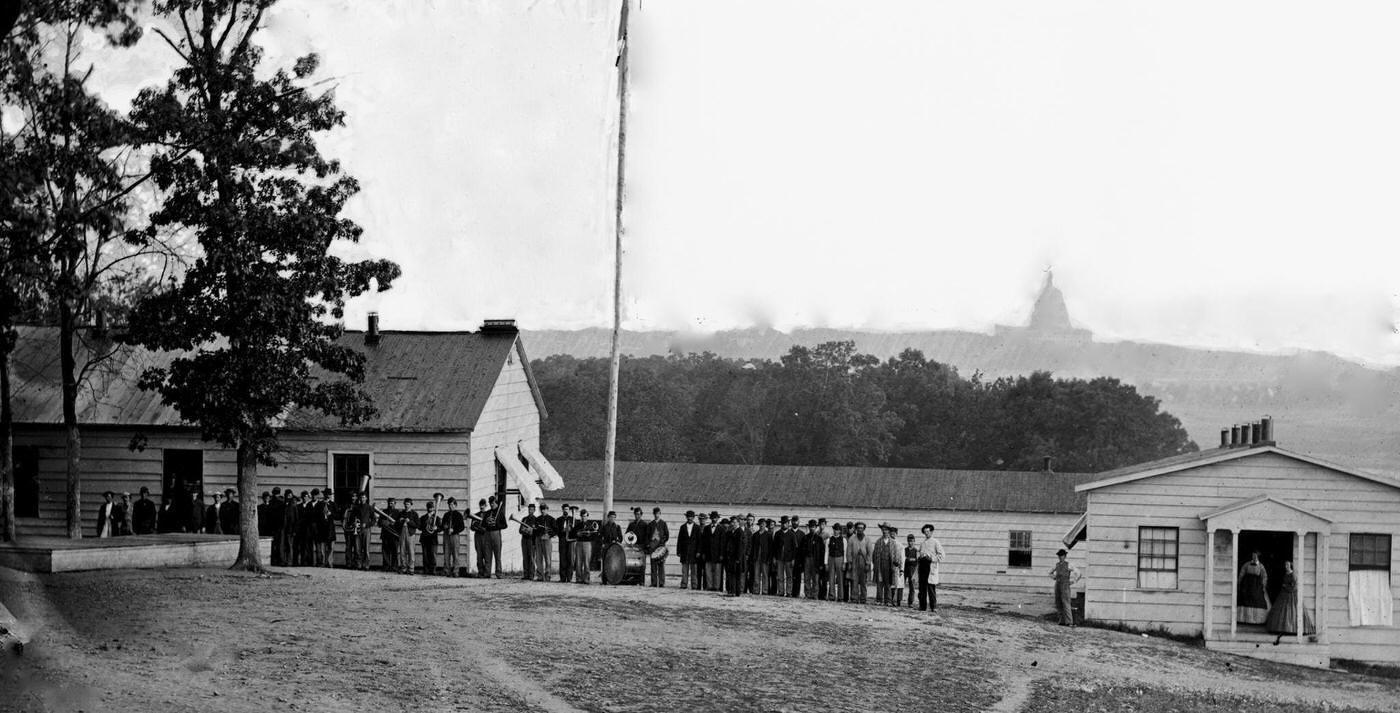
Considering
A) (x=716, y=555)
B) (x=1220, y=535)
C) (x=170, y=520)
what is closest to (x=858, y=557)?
(x=716, y=555)

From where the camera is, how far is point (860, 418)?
272 ft

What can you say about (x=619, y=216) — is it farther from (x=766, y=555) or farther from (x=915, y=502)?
(x=915, y=502)

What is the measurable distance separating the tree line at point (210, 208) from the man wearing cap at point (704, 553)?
24.3ft

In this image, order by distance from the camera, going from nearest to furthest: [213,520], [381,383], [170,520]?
[213,520]
[170,520]
[381,383]

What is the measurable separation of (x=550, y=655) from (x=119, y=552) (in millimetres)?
10447

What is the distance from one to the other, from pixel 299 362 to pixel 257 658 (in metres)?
10.0

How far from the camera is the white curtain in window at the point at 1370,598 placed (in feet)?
97.2

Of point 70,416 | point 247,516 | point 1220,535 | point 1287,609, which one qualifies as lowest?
point 1287,609

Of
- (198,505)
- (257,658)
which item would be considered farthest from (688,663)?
(198,505)

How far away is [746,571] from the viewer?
2903cm

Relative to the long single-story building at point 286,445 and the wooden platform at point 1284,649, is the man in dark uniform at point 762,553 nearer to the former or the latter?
the long single-story building at point 286,445

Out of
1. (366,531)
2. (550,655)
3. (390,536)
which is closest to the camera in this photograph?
(550,655)

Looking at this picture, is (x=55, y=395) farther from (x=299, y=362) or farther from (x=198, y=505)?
(x=299, y=362)

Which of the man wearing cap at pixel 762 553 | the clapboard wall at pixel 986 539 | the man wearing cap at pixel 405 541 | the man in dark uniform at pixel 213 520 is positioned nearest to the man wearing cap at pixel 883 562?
the man wearing cap at pixel 762 553
